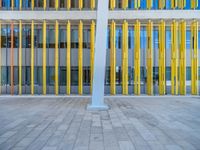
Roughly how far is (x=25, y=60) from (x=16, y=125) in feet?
59.3

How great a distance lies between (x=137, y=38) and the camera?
27766mm

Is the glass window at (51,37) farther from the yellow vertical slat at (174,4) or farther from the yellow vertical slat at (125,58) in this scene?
the yellow vertical slat at (174,4)

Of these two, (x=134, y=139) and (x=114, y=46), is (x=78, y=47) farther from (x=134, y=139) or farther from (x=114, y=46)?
(x=134, y=139)

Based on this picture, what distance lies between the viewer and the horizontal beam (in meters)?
26.9

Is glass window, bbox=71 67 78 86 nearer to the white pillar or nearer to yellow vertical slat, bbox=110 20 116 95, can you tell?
yellow vertical slat, bbox=110 20 116 95

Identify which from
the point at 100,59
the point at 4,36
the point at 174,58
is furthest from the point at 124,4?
the point at 100,59

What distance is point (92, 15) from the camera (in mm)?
27016

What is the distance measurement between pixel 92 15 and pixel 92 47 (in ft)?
9.52

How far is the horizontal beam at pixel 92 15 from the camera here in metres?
26.9

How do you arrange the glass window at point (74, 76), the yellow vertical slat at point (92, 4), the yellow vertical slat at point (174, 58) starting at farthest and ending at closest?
the glass window at point (74, 76)
the yellow vertical slat at point (92, 4)
the yellow vertical slat at point (174, 58)

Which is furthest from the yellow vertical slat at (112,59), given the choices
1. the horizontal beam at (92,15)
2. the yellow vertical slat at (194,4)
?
the yellow vertical slat at (194,4)

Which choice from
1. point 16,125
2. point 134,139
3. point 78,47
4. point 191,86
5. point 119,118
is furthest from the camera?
point 78,47

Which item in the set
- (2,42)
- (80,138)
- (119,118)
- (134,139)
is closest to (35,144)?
(80,138)


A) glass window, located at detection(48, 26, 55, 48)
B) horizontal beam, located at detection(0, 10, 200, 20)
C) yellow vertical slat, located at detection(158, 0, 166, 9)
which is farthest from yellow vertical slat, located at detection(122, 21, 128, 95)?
glass window, located at detection(48, 26, 55, 48)
